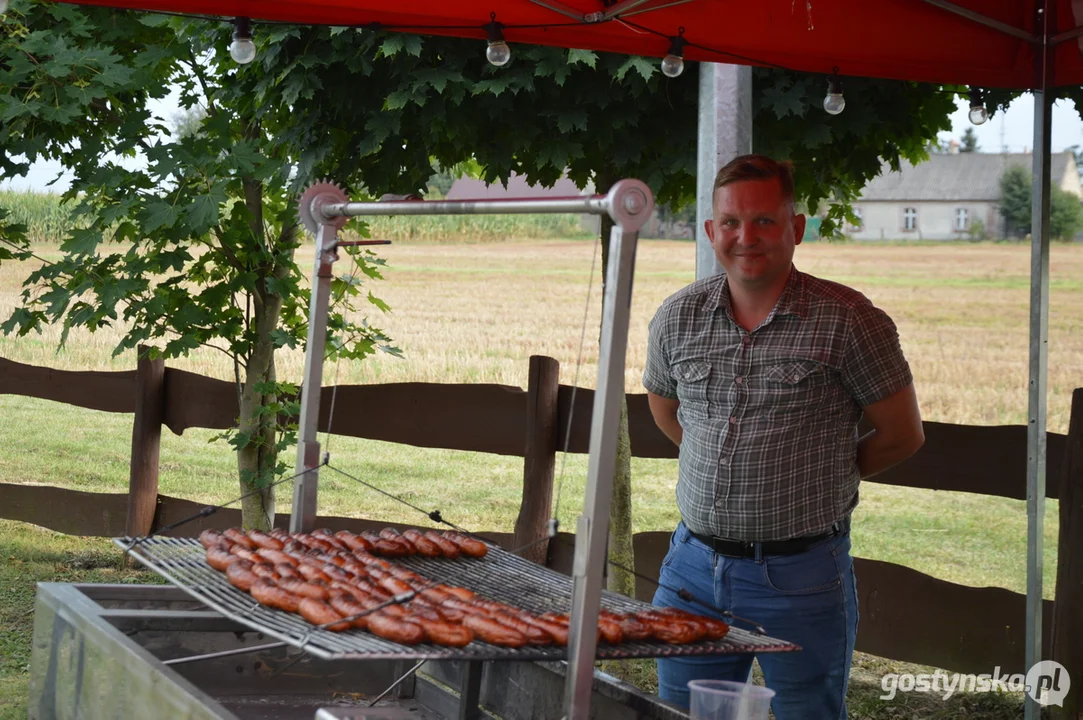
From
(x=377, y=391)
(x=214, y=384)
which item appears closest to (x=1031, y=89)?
(x=377, y=391)

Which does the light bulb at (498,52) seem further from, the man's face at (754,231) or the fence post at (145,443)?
the fence post at (145,443)

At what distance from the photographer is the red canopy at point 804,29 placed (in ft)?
9.71

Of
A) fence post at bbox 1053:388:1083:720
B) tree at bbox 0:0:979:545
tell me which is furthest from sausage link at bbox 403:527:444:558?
fence post at bbox 1053:388:1083:720

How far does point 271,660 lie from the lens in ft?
9.11

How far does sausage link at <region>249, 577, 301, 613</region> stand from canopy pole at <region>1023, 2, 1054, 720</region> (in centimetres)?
218

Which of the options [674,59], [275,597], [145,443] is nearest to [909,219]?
[145,443]

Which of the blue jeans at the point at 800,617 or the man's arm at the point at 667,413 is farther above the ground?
the man's arm at the point at 667,413

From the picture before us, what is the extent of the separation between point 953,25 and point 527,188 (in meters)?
2.06

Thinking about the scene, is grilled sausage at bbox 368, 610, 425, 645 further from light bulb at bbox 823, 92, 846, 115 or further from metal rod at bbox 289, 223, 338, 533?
light bulb at bbox 823, 92, 846, 115

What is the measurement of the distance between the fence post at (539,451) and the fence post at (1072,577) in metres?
1.99

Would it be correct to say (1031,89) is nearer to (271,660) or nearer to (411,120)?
(411,120)

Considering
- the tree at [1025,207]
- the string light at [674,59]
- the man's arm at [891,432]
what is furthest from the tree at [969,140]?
the man's arm at [891,432]

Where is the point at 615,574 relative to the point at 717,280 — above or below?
below

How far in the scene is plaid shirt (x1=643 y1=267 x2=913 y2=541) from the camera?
2492mm
